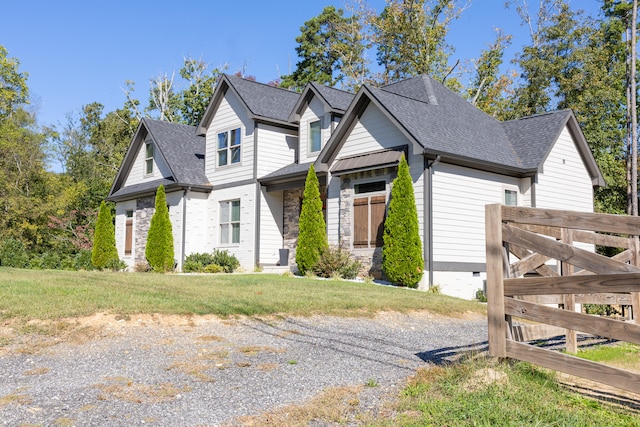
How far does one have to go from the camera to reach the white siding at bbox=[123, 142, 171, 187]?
24583 millimetres

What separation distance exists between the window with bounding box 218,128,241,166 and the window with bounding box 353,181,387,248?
6470 mm

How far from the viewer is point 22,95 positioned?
36.4 m

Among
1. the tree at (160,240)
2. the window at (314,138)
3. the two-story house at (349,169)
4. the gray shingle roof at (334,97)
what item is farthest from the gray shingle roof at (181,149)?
the gray shingle roof at (334,97)

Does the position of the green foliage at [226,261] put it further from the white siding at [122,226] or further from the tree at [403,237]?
the tree at [403,237]

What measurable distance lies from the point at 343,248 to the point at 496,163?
16.7ft

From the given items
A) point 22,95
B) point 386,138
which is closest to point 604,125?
point 386,138

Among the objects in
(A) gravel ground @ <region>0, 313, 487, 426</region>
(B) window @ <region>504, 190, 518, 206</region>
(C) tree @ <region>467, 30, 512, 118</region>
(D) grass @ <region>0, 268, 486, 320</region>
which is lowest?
(A) gravel ground @ <region>0, 313, 487, 426</region>

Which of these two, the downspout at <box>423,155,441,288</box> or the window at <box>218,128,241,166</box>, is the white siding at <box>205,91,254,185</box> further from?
the downspout at <box>423,155,441,288</box>

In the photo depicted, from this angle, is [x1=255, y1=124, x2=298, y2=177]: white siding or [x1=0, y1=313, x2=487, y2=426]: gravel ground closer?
[x1=0, y1=313, x2=487, y2=426]: gravel ground

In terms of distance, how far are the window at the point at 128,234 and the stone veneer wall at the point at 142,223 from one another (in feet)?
2.79

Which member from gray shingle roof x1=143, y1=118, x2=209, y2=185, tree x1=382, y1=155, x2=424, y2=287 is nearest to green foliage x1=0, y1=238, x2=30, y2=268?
gray shingle roof x1=143, y1=118, x2=209, y2=185

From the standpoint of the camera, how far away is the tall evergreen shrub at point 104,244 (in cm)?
2406

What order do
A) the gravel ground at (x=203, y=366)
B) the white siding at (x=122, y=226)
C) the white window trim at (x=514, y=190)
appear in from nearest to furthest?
1. the gravel ground at (x=203, y=366)
2. the white window trim at (x=514, y=190)
3. the white siding at (x=122, y=226)

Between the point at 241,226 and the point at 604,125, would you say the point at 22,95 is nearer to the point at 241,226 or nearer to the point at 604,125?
the point at 241,226
